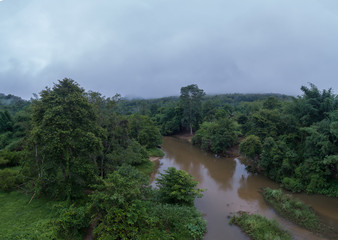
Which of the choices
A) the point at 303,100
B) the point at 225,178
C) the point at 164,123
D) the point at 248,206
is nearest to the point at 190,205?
the point at 248,206

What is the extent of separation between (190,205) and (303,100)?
47.8 feet

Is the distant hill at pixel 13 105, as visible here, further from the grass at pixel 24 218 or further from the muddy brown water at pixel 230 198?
the muddy brown water at pixel 230 198

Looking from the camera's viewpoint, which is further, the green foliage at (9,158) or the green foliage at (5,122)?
the green foliage at (5,122)

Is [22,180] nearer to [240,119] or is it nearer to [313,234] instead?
[313,234]

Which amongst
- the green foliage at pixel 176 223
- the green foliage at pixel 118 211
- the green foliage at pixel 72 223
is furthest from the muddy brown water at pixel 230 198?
the green foliage at pixel 72 223

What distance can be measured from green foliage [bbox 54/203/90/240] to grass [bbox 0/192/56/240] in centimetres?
Result: 37

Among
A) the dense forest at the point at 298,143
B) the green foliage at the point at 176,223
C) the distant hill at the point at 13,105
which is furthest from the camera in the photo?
the distant hill at the point at 13,105

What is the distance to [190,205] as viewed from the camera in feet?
40.2

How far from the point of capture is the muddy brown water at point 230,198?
10.9 metres

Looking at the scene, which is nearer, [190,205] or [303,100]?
[190,205]

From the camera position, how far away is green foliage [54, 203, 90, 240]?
8.80m

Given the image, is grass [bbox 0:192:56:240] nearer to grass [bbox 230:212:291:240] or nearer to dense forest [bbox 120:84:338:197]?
grass [bbox 230:212:291:240]

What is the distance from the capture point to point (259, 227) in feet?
34.5

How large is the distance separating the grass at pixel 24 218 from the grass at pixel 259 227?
9.89 meters
